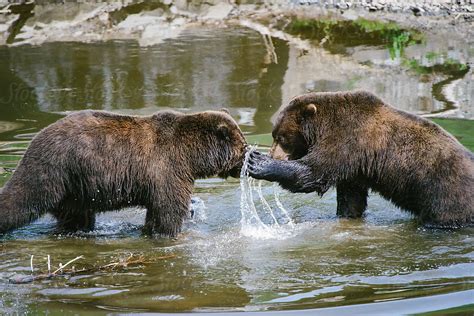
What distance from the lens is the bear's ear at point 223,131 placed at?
10.5 meters

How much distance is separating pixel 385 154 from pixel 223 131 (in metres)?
1.82

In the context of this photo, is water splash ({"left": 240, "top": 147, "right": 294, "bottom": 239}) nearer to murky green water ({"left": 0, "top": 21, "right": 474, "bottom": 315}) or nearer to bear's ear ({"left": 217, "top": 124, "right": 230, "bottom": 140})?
murky green water ({"left": 0, "top": 21, "right": 474, "bottom": 315})

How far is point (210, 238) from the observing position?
10.2 meters

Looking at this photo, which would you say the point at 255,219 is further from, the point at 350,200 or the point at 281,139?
the point at 350,200

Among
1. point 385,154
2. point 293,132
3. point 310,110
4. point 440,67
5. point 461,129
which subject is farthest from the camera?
point 440,67

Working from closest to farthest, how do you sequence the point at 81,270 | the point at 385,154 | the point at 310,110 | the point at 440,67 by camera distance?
1. the point at 81,270
2. the point at 385,154
3. the point at 310,110
4. the point at 440,67

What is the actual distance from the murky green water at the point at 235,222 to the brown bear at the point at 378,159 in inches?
14.4

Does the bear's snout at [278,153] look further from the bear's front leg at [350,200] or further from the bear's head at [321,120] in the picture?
the bear's front leg at [350,200]

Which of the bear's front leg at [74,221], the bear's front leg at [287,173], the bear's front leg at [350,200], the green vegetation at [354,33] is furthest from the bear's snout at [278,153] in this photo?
the green vegetation at [354,33]

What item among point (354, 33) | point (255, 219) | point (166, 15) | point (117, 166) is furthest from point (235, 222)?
point (166, 15)

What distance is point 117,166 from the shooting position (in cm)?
1005

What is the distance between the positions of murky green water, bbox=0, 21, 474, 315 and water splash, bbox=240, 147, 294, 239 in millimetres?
82

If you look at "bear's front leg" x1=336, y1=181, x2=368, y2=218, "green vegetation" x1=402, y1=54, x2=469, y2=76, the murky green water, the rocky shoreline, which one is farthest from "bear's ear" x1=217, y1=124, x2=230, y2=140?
the rocky shoreline

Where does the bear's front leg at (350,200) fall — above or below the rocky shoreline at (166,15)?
below
